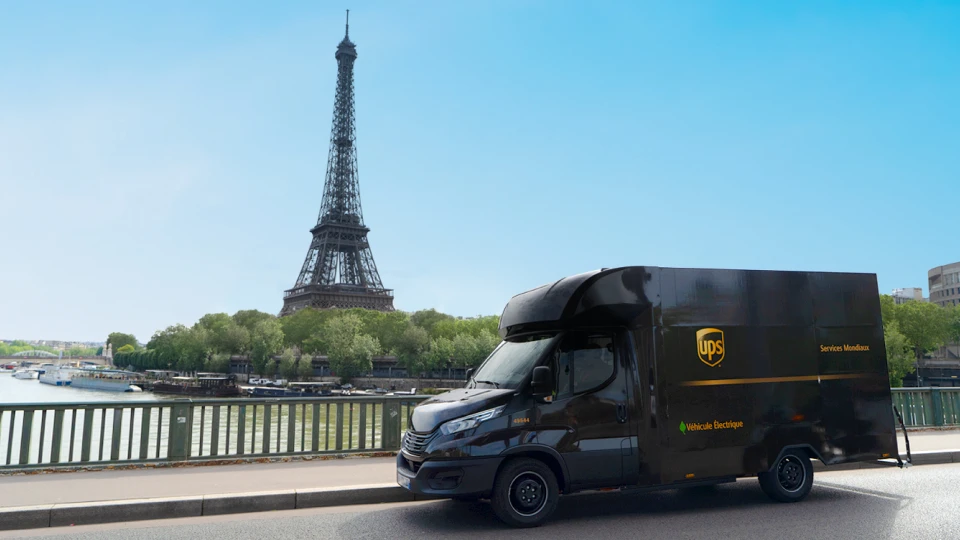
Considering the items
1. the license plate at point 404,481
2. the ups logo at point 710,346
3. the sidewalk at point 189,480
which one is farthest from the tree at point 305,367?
the ups logo at point 710,346

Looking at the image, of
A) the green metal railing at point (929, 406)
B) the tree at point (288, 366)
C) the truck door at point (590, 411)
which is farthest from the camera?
the tree at point (288, 366)

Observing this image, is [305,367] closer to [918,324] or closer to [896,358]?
[896,358]

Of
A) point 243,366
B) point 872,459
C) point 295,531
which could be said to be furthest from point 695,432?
point 243,366

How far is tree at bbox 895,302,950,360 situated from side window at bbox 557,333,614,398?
82244mm

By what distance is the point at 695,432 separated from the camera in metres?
7.68

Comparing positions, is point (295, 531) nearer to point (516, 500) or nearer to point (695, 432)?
point (516, 500)

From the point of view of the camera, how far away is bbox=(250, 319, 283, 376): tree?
316ft

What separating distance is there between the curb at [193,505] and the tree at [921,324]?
81.6m

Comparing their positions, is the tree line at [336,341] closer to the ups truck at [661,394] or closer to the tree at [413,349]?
the tree at [413,349]

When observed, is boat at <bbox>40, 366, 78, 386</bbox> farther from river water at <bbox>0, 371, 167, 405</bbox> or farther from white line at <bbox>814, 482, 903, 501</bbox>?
white line at <bbox>814, 482, 903, 501</bbox>

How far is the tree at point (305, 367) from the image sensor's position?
89438 millimetres

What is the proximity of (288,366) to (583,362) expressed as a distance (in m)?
89.3

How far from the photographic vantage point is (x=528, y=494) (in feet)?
23.4

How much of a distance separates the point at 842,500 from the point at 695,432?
2384 millimetres
